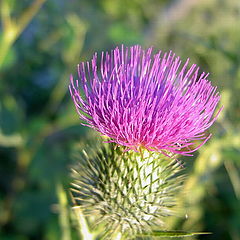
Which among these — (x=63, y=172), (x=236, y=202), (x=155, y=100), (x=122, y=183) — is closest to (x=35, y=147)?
(x=63, y=172)

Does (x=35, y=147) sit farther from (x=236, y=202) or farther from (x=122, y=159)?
(x=236, y=202)

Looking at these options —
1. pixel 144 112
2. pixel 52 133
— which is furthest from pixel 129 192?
pixel 52 133

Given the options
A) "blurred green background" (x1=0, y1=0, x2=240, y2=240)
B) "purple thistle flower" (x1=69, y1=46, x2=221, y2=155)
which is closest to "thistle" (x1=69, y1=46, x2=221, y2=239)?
"purple thistle flower" (x1=69, y1=46, x2=221, y2=155)

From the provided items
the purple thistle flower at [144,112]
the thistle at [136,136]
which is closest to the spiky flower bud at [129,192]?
the thistle at [136,136]

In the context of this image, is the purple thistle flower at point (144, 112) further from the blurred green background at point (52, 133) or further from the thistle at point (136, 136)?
the blurred green background at point (52, 133)

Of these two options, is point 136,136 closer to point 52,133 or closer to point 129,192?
point 129,192

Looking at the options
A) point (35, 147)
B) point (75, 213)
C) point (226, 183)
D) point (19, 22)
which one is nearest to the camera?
point (75, 213)

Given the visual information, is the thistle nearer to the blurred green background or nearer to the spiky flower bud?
the spiky flower bud
